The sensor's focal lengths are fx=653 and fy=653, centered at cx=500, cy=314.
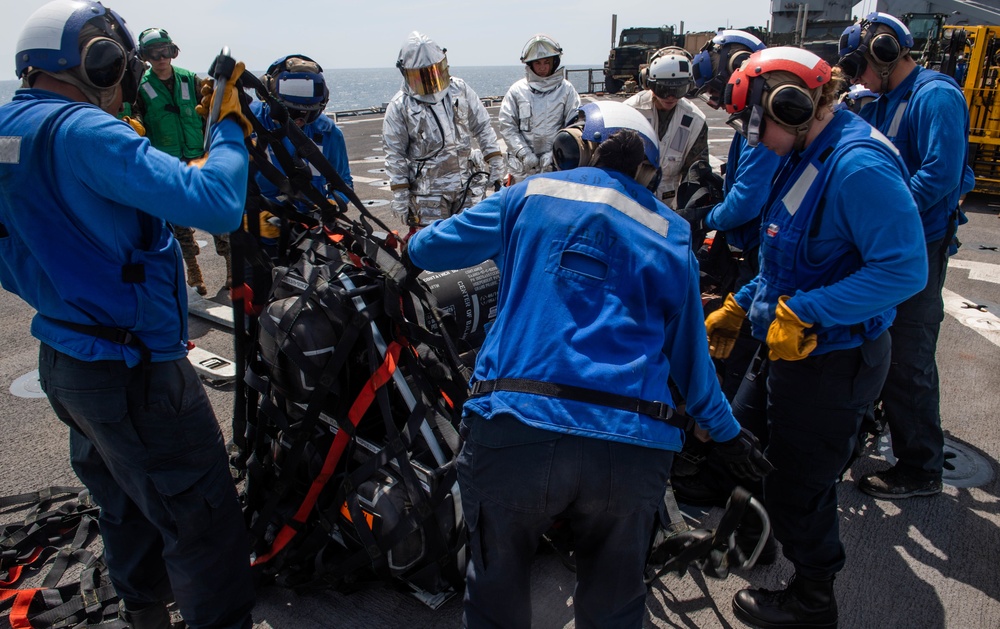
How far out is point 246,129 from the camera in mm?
2217

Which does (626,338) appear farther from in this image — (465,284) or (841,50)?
(841,50)

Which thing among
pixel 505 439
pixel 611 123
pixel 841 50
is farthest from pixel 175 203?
pixel 841 50

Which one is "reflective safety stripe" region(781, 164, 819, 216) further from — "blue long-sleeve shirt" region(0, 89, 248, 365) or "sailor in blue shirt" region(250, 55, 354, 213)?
"sailor in blue shirt" region(250, 55, 354, 213)

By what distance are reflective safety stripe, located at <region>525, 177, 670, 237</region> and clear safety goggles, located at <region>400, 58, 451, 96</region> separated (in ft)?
11.2

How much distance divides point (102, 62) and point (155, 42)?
4.67 meters

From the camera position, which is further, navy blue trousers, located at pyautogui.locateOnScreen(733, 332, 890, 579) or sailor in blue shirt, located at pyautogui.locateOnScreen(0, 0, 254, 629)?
navy blue trousers, located at pyautogui.locateOnScreen(733, 332, 890, 579)

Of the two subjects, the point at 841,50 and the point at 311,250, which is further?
the point at 841,50

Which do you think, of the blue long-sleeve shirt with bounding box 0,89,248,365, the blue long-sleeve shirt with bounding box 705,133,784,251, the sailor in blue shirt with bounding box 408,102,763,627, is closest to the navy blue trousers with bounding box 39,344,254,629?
the blue long-sleeve shirt with bounding box 0,89,248,365

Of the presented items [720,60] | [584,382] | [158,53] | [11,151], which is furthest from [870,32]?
[158,53]

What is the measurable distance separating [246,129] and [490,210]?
88 cm

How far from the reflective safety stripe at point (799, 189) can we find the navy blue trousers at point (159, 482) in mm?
2248

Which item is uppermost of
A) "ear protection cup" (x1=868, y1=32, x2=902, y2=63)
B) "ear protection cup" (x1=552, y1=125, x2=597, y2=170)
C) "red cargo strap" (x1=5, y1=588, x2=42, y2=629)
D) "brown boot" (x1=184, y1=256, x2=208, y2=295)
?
"ear protection cup" (x1=868, y1=32, x2=902, y2=63)

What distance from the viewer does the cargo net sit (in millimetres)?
2514

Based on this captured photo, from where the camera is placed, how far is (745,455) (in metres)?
2.25
